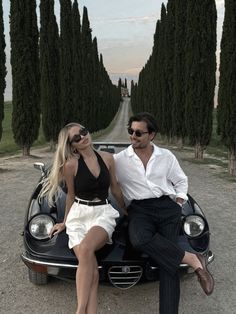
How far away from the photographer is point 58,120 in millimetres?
22078

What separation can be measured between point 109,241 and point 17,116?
14711 millimetres

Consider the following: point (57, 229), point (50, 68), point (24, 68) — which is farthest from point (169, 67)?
point (57, 229)

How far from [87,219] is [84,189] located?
10.2 inches

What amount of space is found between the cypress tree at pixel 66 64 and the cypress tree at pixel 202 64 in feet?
31.7

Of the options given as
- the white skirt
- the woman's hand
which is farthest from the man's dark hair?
the woman's hand

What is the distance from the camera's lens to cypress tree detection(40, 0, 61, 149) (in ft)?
70.4

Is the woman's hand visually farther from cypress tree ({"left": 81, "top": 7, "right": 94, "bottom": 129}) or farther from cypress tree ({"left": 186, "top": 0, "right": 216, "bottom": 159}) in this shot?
cypress tree ({"left": 81, "top": 7, "right": 94, "bottom": 129})

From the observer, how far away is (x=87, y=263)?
2.96m

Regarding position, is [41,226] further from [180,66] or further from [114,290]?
[180,66]

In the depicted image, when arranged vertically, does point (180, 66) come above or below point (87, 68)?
below

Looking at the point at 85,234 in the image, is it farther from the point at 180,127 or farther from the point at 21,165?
the point at 180,127

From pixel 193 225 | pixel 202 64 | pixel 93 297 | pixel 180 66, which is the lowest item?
pixel 93 297

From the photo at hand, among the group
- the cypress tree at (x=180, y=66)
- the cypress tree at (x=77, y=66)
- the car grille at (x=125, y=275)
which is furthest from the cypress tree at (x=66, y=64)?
the car grille at (x=125, y=275)

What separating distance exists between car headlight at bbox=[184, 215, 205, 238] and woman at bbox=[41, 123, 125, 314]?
2.27ft
